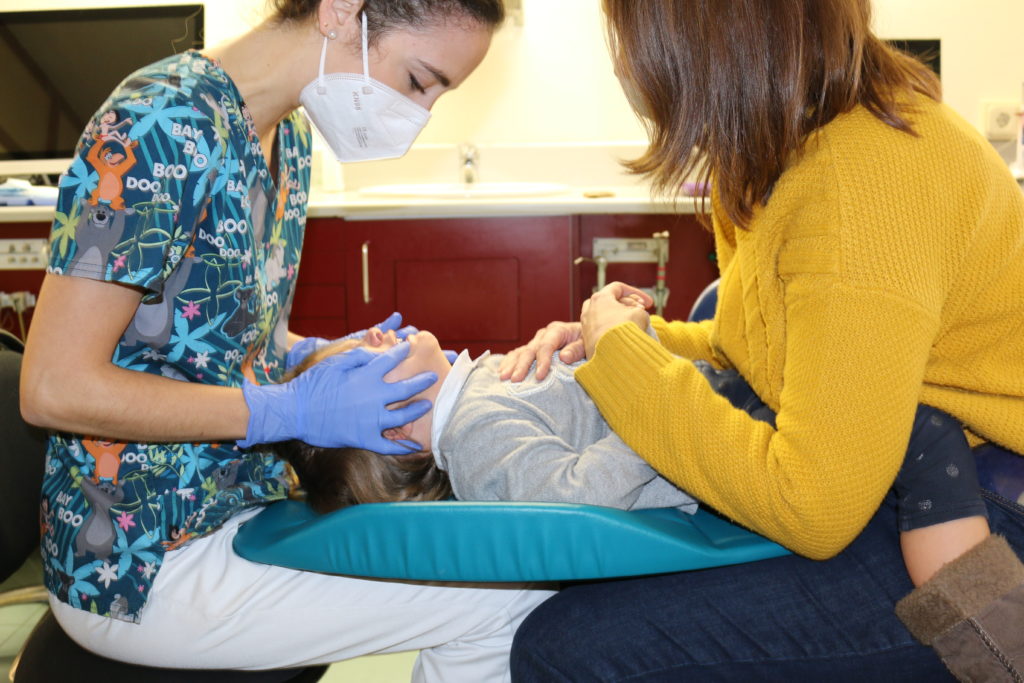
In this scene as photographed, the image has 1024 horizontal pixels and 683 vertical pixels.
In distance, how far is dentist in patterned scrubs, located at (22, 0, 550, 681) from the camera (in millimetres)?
1078

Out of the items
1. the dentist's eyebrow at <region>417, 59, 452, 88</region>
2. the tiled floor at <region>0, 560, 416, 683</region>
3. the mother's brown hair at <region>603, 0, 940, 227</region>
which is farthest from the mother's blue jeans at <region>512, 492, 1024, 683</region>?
the tiled floor at <region>0, 560, 416, 683</region>

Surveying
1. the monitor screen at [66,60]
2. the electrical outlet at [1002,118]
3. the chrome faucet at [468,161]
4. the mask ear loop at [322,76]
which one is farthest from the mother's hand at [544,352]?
the electrical outlet at [1002,118]

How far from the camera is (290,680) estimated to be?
4.04 ft

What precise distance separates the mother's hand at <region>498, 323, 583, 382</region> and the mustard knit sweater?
13.1 inches

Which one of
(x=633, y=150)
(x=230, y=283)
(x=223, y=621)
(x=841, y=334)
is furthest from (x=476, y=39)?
(x=633, y=150)

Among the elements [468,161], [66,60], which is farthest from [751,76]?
[66,60]

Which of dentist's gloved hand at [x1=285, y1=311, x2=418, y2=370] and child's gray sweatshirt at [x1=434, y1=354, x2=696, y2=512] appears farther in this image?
dentist's gloved hand at [x1=285, y1=311, x2=418, y2=370]

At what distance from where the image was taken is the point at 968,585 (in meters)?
1.00

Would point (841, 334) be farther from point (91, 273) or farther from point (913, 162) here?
Result: point (91, 273)

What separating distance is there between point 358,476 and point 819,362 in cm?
71

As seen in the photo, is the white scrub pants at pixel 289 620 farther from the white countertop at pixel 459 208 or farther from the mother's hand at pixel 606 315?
the white countertop at pixel 459 208

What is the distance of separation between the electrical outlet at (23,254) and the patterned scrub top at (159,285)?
1733 mm

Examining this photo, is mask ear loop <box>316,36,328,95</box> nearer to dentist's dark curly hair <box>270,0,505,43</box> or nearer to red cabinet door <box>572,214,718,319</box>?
dentist's dark curly hair <box>270,0,505,43</box>

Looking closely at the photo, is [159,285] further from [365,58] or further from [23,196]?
[23,196]
